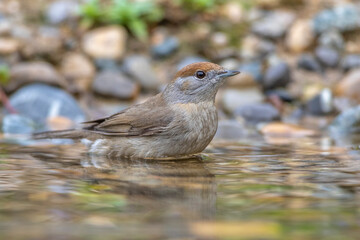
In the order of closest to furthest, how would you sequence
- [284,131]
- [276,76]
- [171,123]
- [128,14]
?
[171,123] < [284,131] < [276,76] < [128,14]

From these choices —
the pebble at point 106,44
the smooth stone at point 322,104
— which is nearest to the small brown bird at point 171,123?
the smooth stone at point 322,104

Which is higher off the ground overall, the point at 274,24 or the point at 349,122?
the point at 274,24

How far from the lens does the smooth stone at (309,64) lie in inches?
389

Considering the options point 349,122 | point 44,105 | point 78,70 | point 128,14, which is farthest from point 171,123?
point 128,14

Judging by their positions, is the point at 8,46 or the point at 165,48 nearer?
the point at 8,46

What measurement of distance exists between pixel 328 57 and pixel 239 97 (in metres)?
2.00

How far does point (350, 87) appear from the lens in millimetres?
9195

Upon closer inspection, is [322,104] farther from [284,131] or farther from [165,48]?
[165,48]

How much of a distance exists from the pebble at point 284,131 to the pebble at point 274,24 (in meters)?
3.43

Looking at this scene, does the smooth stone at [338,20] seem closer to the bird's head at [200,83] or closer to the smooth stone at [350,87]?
the smooth stone at [350,87]

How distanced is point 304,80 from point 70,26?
14.9ft

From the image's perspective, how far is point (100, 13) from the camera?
10172mm

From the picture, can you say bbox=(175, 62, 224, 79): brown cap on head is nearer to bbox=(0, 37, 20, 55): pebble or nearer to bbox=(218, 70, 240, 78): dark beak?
bbox=(218, 70, 240, 78): dark beak

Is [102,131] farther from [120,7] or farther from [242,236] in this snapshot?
→ [120,7]
